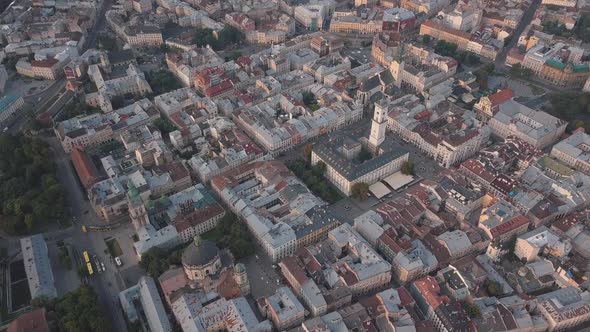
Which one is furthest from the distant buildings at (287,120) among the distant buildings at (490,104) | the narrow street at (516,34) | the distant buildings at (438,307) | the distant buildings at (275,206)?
the narrow street at (516,34)

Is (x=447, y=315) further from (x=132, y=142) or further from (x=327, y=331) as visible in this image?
(x=132, y=142)

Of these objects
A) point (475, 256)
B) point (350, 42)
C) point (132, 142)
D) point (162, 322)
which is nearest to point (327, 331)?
point (162, 322)

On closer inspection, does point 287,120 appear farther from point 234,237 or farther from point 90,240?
point 90,240

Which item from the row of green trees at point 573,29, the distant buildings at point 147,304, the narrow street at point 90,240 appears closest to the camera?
the distant buildings at point 147,304

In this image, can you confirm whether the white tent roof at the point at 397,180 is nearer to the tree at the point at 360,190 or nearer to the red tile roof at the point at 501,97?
the tree at the point at 360,190

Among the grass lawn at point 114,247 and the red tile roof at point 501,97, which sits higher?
the red tile roof at point 501,97
